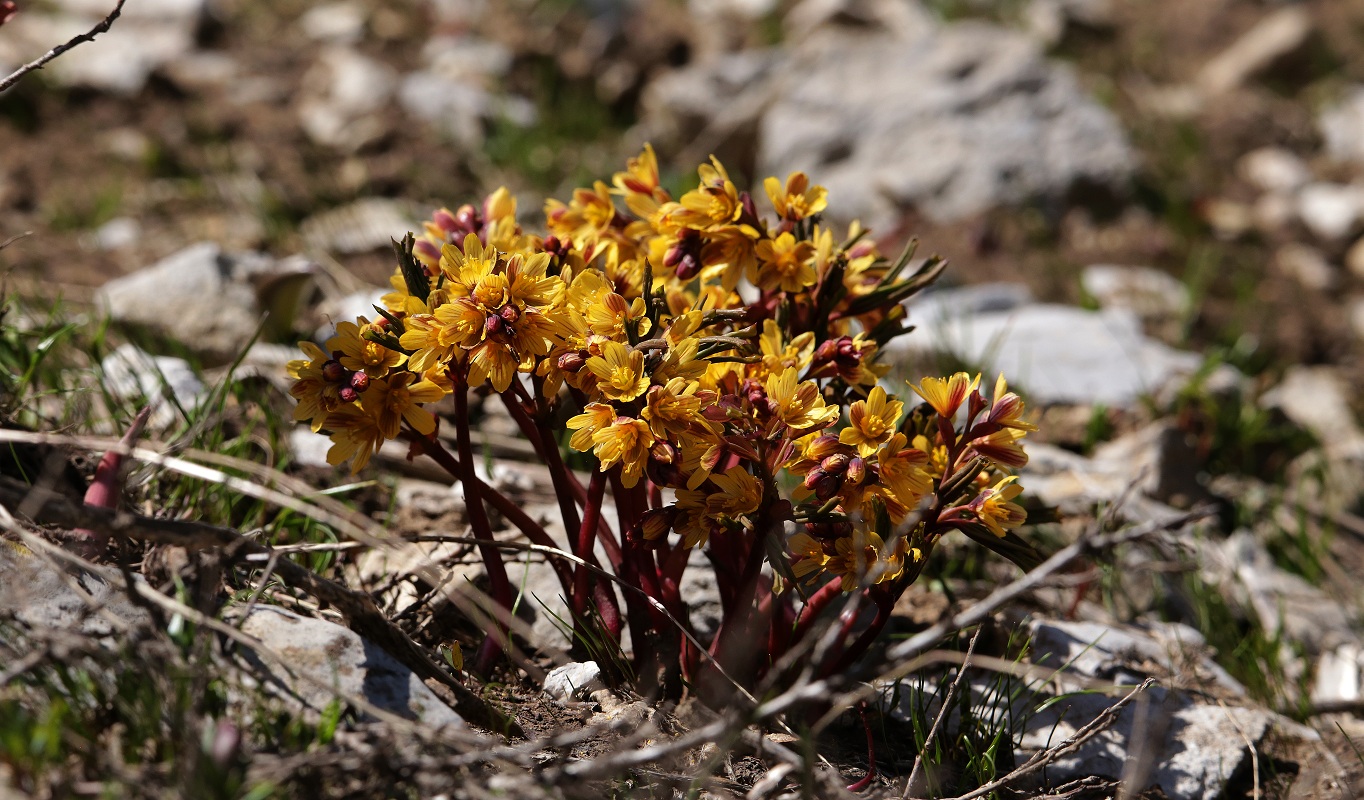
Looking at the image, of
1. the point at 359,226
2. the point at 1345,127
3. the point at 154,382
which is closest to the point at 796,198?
the point at 154,382

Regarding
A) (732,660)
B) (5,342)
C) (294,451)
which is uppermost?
(5,342)

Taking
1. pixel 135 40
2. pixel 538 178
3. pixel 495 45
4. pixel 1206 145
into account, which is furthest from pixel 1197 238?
pixel 135 40

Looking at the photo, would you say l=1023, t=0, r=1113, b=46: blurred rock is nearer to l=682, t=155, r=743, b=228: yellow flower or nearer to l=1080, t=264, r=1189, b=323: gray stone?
l=1080, t=264, r=1189, b=323: gray stone

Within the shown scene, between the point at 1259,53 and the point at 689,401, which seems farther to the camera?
the point at 1259,53

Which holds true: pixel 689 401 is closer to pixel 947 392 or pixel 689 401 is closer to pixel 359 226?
pixel 947 392

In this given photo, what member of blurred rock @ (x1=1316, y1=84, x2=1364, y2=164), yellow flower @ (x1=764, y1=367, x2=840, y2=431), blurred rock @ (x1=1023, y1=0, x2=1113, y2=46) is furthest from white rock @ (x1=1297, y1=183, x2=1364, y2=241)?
yellow flower @ (x1=764, y1=367, x2=840, y2=431)

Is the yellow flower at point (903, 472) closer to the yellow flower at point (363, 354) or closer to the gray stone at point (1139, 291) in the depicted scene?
the yellow flower at point (363, 354)

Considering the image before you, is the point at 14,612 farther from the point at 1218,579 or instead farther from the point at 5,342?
the point at 1218,579
